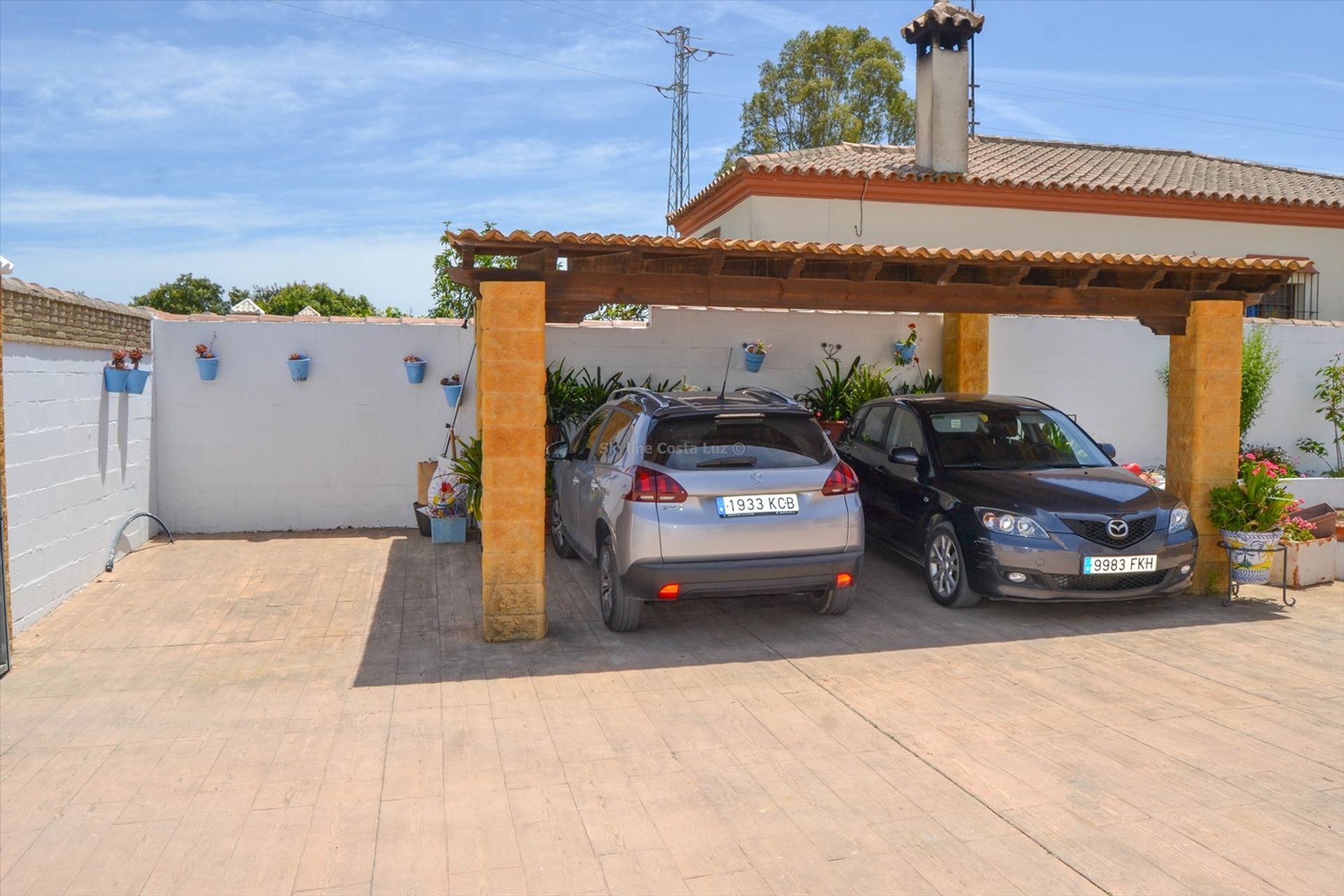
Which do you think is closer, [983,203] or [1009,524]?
[1009,524]

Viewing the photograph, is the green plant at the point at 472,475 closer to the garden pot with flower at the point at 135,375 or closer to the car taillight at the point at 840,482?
the garden pot with flower at the point at 135,375

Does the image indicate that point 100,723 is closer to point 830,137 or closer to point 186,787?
point 186,787

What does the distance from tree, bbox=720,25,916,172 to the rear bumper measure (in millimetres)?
30070

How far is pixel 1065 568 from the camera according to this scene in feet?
23.7

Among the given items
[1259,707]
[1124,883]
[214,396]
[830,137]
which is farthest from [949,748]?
[830,137]

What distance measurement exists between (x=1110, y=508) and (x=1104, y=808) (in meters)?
3.42

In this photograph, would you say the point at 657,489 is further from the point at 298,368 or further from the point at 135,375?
the point at 298,368

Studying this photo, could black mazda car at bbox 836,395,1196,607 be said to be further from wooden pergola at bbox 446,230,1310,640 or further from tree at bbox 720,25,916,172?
tree at bbox 720,25,916,172

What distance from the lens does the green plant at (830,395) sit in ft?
38.1

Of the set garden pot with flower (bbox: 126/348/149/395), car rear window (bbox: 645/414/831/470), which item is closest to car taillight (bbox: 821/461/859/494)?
car rear window (bbox: 645/414/831/470)

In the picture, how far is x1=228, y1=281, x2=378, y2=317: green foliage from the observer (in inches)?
1528

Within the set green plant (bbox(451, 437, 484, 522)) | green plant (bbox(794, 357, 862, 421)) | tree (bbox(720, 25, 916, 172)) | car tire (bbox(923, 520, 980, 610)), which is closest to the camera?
car tire (bbox(923, 520, 980, 610))

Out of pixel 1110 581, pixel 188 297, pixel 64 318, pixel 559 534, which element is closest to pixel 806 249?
pixel 1110 581

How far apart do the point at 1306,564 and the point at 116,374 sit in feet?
34.1
